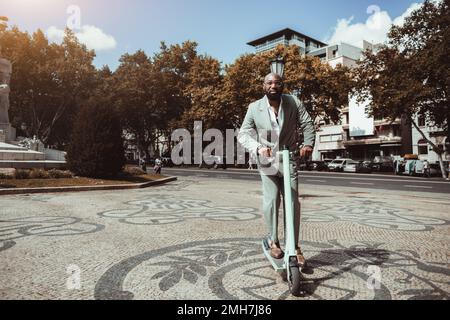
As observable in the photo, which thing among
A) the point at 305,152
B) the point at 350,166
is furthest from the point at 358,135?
the point at 305,152

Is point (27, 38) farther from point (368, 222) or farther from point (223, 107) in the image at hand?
point (368, 222)

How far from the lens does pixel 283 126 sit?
3.20 m

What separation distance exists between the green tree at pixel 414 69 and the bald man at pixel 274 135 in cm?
2485

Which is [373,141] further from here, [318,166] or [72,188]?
[72,188]

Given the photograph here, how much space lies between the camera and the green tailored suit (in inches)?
126

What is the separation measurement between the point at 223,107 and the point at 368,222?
3370cm

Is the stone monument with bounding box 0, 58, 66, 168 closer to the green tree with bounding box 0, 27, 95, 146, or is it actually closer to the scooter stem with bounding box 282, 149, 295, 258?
the scooter stem with bounding box 282, 149, 295, 258

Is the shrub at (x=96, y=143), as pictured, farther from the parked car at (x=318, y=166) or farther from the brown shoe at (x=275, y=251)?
the parked car at (x=318, y=166)

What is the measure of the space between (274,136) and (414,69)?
1065 inches

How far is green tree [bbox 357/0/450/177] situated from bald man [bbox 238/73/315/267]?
24.8 meters

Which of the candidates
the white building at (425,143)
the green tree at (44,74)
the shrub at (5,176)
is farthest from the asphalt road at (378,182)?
the green tree at (44,74)

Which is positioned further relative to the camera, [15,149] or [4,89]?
[4,89]

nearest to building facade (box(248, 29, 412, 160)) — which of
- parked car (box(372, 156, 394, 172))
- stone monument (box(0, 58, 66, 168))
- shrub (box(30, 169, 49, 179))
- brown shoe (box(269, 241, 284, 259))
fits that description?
parked car (box(372, 156, 394, 172))

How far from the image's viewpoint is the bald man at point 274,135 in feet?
10.4
